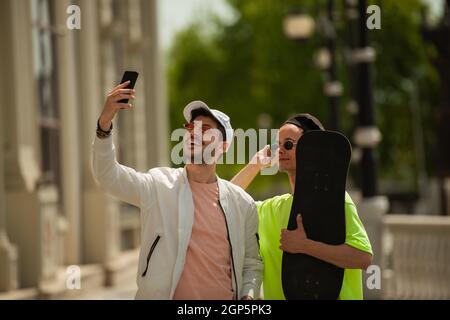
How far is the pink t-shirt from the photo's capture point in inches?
145

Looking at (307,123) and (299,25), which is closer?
(307,123)

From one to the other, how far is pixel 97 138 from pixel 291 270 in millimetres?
908

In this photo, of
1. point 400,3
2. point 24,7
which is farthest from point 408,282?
point 400,3

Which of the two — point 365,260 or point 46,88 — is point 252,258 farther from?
point 46,88

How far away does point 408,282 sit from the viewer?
1227 centimetres

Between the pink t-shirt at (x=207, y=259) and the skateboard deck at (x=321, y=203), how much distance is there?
277 millimetres

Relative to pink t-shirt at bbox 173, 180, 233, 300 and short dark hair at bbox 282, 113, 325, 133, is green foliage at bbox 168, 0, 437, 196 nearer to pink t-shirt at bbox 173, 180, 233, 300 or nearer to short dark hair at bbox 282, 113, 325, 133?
short dark hair at bbox 282, 113, 325, 133

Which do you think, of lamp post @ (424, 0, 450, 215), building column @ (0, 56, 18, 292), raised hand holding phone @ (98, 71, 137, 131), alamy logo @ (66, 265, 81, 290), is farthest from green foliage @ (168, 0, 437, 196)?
raised hand holding phone @ (98, 71, 137, 131)

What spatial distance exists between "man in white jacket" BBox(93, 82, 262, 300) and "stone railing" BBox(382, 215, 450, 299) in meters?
8.16

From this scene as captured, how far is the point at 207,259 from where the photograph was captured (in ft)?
12.2

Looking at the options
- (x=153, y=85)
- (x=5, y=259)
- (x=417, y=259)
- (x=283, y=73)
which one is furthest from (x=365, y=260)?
(x=283, y=73)

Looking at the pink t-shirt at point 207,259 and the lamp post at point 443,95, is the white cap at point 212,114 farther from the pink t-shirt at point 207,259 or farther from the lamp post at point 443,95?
the lamp post at point 443,95

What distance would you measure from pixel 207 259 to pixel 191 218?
16 centimetres

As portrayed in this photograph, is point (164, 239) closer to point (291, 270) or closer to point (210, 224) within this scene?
point (210, 224)
